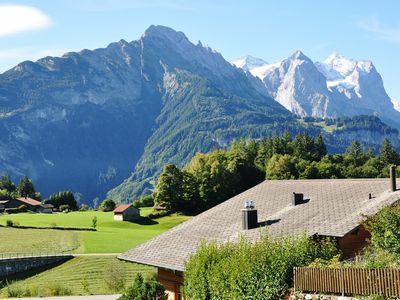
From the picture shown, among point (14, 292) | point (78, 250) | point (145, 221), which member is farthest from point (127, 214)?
point (14, 292)

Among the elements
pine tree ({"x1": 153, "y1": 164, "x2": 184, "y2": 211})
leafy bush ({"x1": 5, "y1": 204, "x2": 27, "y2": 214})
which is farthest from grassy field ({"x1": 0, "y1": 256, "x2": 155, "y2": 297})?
leafy bush ({"x1": 5, "y1": 204, "x2": 27, "y2": 214})

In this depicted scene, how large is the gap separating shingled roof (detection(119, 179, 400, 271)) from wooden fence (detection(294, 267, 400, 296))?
6.21 metres

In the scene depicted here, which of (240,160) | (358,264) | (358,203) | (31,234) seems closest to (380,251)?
(358,264)

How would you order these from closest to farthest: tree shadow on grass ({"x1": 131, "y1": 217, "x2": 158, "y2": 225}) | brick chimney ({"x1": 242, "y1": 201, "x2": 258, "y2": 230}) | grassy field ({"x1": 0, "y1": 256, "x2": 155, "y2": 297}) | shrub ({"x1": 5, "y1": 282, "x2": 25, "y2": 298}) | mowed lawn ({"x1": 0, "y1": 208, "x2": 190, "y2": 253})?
brick chimney ({"x1": 242, "y1": 201, "x2": 258, "y2": 230}) < shrub ({"x1": 5, "y1": 282, "x2": 25, "y2": 298}) < grassy field ({"x1": 0, "y1": 256, "x2": 155, "y2": 297}) < mowed lawn ({"x1": 0, "y1": 208, "x2": 190, "y2": 253}) < tree shadow on grass ({"x1": 131, "y1": 217, "x2": 158, "y2": 225})

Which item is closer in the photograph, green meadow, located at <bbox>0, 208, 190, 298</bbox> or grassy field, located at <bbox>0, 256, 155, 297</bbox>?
grassy field, located at <bbox>0, 256, 155, 297</bbox>

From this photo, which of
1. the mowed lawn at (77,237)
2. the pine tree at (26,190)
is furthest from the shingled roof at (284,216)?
the pine tree at (26,190)

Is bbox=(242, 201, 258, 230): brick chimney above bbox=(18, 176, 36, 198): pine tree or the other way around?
the other way around

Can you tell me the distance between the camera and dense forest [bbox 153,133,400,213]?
11300cm

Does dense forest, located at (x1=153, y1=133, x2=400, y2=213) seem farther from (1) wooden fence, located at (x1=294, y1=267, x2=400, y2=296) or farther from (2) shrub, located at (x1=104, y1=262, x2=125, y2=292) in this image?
(1) wooden fence, located at (x1=294, y1=267, x2=400, y2=296)

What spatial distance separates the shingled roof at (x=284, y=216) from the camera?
2392 cm

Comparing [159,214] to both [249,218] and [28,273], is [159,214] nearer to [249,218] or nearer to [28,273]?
[28,273]

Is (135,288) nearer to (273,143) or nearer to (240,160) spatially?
(240,160)

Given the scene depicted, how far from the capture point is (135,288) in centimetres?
2436

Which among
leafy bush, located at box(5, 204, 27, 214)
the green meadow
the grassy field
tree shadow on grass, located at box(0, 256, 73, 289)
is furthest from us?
leafy bush, located at box(5, 204, 27, 214)
